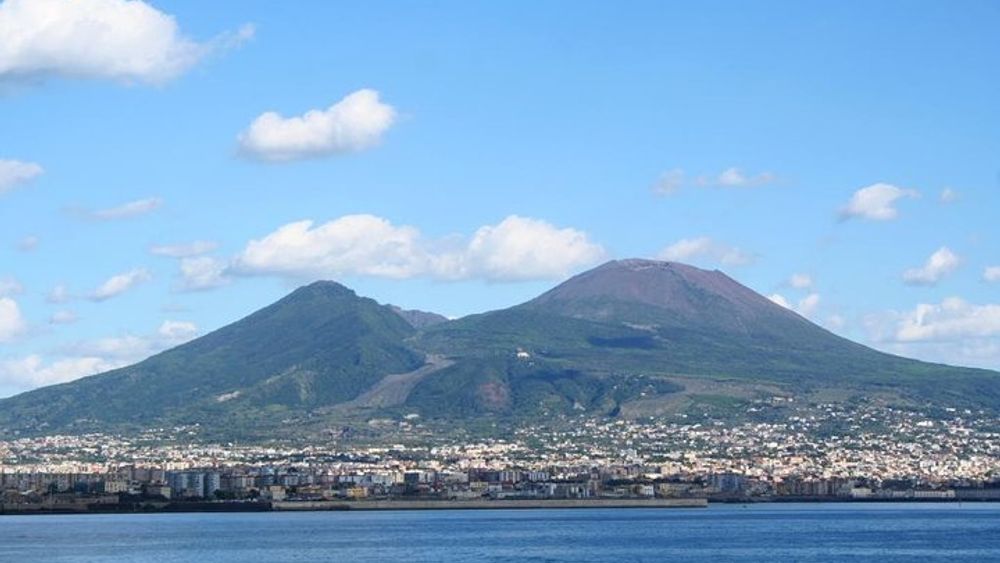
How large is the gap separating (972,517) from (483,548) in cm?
5818

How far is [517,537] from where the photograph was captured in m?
111

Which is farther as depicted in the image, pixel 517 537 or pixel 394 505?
pixel 394 505

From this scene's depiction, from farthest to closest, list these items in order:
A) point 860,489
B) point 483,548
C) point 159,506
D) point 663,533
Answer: point 860,489 < point 159,506 < point 663,533 < point 483,548

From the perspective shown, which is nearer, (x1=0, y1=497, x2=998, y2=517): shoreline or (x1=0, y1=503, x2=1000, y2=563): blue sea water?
(x1=0, y1=503, x2=1000, y2=563): blue sea water

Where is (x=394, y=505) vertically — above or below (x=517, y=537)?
above

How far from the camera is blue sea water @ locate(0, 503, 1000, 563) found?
90.6 meters

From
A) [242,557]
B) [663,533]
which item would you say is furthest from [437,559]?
[663,533]

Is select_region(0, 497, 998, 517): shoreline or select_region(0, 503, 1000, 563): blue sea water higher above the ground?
select_region(0, 497, 998, 517): shoreline

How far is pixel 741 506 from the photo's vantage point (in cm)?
18488

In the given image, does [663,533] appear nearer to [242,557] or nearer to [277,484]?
[242,557]

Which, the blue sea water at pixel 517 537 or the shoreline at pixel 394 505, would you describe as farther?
the shoreline at pixel 394 505

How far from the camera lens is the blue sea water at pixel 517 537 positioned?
297 feet

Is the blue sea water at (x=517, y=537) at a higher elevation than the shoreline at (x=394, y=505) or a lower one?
lower

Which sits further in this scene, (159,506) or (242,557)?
(159,506)
